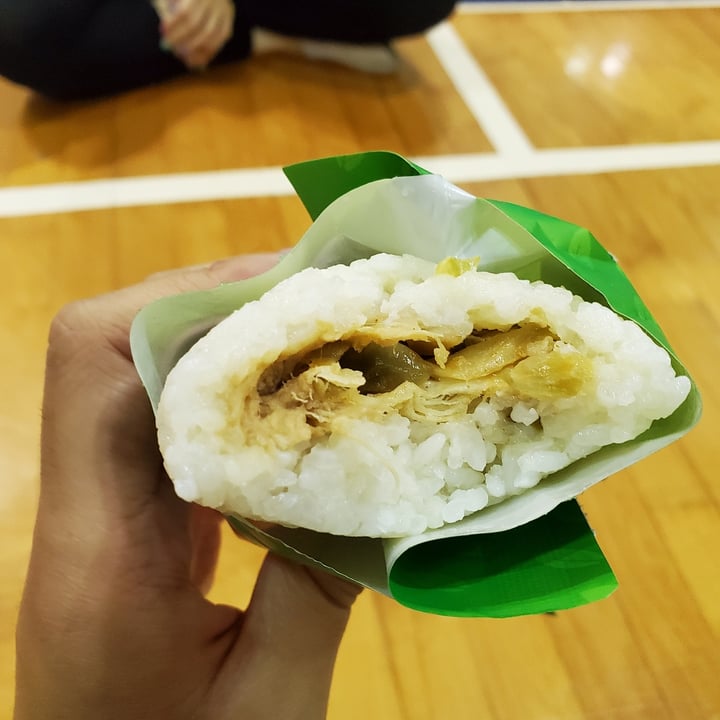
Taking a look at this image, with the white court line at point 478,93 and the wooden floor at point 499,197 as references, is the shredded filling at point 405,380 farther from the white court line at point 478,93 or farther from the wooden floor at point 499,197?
the white court line at point 478,93

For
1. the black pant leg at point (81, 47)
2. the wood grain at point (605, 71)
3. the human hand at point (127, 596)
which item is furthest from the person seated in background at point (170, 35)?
the human hand at point (127, 596)

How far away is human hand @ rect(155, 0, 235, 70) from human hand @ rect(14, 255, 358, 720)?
113cm

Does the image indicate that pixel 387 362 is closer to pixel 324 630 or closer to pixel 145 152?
pixel 324 630

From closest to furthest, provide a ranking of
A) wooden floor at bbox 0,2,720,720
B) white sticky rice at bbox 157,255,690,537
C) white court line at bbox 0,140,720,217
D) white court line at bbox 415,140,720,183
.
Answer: white sticky rice at bbox 157,255,690,537 → wooden floor at bbox 0,2,720,720 → white court line at bbox 0,140,720,217 → white court line at bbox 415,140,720,183

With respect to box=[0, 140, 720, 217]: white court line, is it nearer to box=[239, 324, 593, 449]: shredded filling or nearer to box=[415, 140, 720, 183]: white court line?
box=[415, 140, 720, 183]: white court line

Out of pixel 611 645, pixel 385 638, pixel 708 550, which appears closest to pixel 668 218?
pixel 708 550

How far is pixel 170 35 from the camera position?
1.68 meters

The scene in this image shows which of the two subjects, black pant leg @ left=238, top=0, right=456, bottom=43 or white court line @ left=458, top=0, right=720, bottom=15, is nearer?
black pant leg @ left=238, top=0, right=456, bottom=43

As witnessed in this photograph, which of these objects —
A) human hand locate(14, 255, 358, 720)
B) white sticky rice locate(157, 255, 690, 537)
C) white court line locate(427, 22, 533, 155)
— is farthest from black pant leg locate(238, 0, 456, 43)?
white sticky rice locate(157, 255, 690, 537)

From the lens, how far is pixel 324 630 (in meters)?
0.74

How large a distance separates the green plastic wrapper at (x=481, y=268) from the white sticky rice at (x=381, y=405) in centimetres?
3

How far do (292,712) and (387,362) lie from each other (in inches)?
14.9

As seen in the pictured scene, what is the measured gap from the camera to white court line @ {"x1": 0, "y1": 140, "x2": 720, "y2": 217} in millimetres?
1403

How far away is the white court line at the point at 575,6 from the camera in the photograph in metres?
2.09
